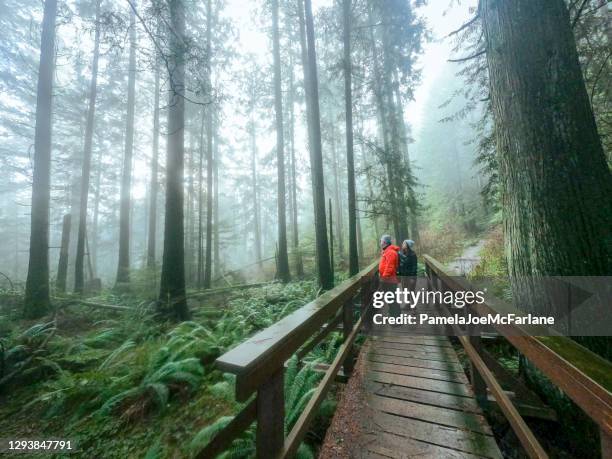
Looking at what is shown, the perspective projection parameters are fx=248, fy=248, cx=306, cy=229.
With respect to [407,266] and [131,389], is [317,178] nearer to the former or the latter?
[407,266]

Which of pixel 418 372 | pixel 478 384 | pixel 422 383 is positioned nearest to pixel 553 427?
pixel 478 384

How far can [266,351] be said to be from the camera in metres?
1.41

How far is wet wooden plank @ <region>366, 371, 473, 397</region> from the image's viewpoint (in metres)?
2.88

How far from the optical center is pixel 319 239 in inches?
306

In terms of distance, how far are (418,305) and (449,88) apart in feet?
105

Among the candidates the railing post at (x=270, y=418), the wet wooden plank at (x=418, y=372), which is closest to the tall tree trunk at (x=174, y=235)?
the wet wooden plank at (x=418, y=372)

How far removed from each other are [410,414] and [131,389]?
375 centimetres

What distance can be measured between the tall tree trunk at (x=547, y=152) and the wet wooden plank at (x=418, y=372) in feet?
4.31

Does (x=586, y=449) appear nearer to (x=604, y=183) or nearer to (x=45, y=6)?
(x=604, y=183)

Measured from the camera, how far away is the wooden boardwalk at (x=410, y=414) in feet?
6.92

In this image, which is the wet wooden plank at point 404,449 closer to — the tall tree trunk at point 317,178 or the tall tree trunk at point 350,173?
the tall tree trunk at point 317,178

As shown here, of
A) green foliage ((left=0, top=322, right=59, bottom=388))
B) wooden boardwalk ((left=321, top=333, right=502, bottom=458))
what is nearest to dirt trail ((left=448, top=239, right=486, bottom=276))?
wooden boardwalk ((left=321, top=333, right=502, bottom=458))

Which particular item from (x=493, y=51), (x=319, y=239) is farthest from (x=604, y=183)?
(x=319, y=239)

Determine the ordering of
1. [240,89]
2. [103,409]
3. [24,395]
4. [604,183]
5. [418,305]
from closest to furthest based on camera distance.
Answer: [604,183], [103,409], [24,395], [418,305], [240,89]
